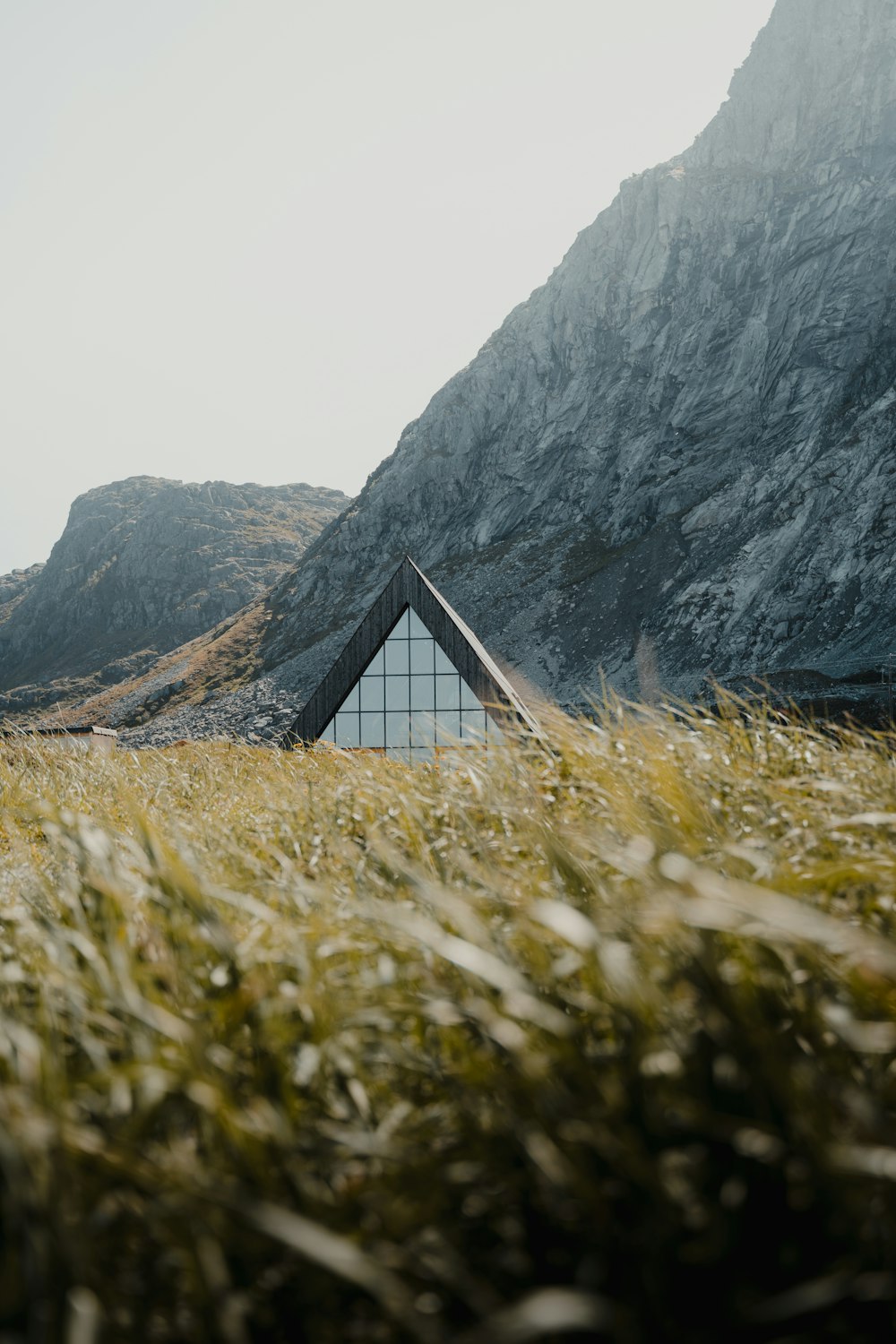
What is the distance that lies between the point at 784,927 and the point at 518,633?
69280mm

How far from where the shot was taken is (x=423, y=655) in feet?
50.2

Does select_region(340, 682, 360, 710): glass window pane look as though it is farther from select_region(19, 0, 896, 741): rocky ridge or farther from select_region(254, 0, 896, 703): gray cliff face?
select_region(254, 0, 896, 703): gray cliff face

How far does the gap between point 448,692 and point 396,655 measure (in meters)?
1.23

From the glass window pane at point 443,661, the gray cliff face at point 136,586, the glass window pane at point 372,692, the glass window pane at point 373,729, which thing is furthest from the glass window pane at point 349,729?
the gray cliff face at point 136,586

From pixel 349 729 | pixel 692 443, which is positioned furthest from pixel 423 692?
pixel 692 443

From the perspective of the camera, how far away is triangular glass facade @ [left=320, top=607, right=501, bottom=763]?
49.4 feet

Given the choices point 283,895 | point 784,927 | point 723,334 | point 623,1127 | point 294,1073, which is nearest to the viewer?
point 784,927

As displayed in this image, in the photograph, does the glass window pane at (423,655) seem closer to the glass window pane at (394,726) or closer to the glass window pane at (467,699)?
the glass window pane at (467,699)

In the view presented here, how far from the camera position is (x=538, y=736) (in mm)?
5215

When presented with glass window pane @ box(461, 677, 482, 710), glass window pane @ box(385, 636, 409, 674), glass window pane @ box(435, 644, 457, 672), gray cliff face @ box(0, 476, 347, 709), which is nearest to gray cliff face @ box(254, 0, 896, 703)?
glass window pane @ box(461, 677, 482, 710)

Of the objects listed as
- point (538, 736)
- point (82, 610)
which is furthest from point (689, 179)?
point (82, 610)

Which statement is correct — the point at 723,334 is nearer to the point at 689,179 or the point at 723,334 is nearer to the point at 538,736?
the point at 689,179

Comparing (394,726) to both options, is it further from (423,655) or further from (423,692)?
(423,655)

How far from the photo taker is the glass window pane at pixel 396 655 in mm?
15320
